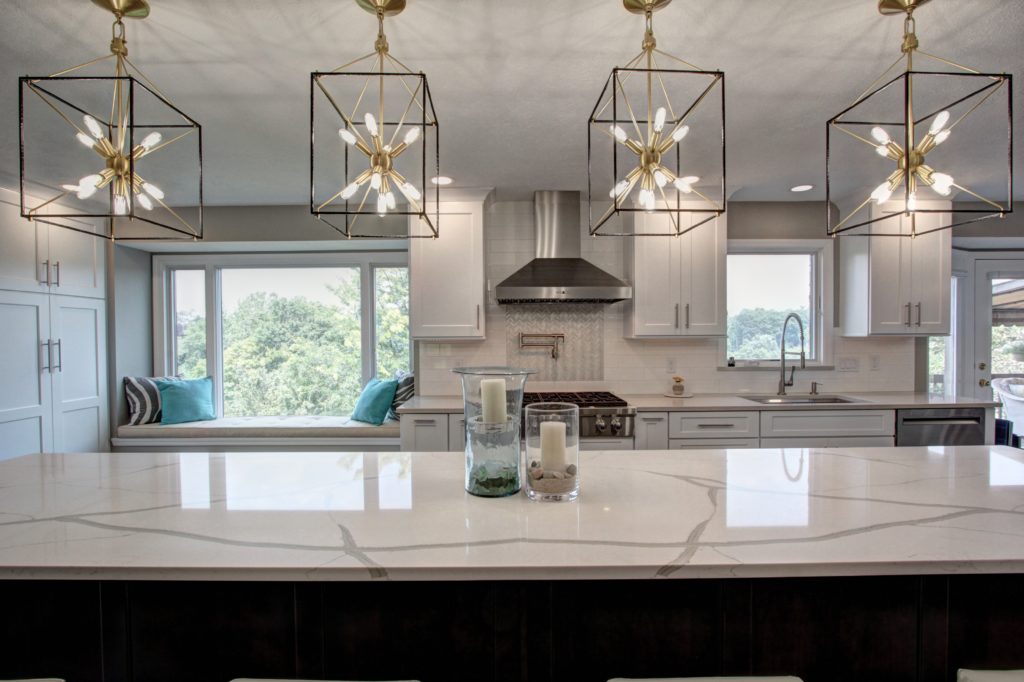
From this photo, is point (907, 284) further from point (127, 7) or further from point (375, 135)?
point (127, 7)

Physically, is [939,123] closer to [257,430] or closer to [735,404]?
[735,404]

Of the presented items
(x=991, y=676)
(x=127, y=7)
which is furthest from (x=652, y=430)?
(x=127, y=7)

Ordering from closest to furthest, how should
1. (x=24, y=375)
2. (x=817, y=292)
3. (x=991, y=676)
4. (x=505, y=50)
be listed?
(x=991, y=676), (x=505, y=50), (x=24, y=375), (x=817, y=292)

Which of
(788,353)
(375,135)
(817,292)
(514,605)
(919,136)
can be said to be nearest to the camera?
(514,605)

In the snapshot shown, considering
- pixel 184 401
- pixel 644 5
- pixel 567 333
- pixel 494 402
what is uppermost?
pixel 644 5

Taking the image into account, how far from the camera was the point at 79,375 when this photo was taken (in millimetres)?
3799

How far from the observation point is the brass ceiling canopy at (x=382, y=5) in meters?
1.52

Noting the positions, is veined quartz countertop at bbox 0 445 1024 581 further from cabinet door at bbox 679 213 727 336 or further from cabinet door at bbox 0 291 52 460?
cabinet door at bbox 0 291 52 460

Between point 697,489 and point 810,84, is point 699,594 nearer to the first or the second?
point 697,489

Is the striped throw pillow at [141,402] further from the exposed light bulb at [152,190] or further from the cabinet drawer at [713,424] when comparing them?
the cabinet drawer at [713,424]

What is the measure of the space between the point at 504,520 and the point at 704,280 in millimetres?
2934

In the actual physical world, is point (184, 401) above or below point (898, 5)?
below

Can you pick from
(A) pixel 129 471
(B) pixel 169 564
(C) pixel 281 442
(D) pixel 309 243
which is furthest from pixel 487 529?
(D) pixel 309 243

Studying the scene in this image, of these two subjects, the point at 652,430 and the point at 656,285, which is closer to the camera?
the point at 652,430
